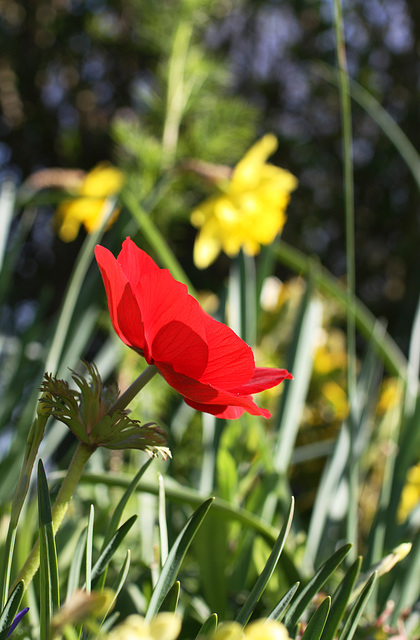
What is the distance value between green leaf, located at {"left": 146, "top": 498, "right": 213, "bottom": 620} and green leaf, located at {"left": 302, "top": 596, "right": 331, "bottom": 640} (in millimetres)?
52

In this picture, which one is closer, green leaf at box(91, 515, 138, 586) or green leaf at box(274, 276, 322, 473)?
green leaf at box(91, 515, 138, 586)

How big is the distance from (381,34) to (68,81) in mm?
878

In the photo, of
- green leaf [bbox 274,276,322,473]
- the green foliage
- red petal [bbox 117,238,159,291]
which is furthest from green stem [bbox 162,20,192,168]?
red petal [bbox 117,238,159,291]

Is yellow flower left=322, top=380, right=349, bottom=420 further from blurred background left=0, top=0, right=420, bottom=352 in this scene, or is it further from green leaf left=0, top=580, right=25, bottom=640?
green leaf left=0, top=580, right=25, bottom=640

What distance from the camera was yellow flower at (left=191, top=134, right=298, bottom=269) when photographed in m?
0.71

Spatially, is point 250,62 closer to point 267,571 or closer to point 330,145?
point 330,145

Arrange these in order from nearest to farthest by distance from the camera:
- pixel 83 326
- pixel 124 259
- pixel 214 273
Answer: pixel 124 259
pixel 83 326
pixel 214 273

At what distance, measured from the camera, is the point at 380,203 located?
159 cm

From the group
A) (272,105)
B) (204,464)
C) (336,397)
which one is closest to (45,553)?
(204,464)

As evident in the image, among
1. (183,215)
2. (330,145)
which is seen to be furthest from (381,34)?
(183,215)

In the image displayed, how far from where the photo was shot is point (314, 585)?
0.21 metres

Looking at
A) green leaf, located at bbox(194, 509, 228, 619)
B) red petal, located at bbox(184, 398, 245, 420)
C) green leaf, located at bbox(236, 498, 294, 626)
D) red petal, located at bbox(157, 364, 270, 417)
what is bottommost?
green leaf, located at bbox(194, 509, 228, 619)

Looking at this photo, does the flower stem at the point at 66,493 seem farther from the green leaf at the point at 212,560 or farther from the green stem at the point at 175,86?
the green stem at the point at 175,86

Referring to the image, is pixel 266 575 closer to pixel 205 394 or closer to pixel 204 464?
pixel 205 394
